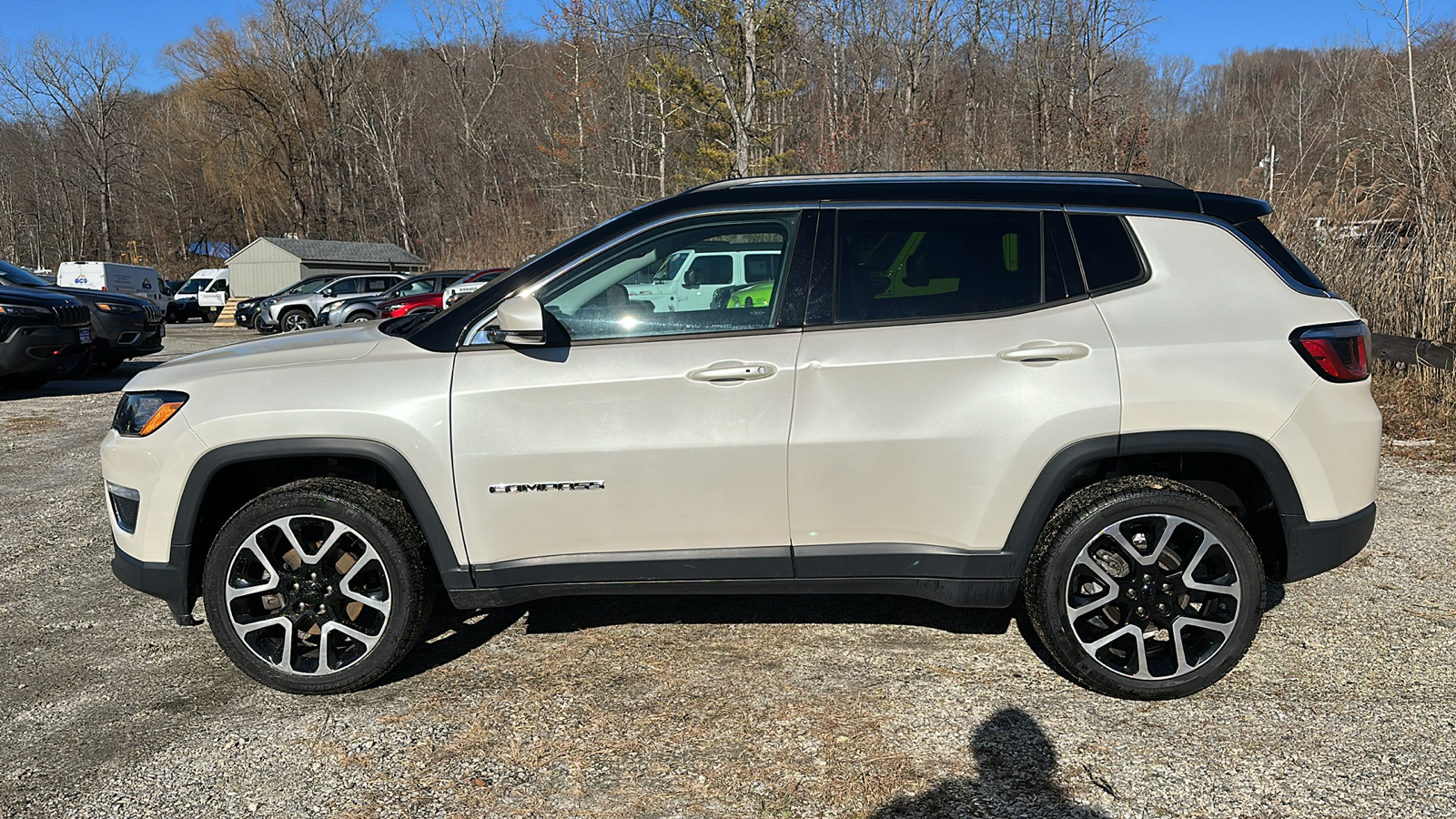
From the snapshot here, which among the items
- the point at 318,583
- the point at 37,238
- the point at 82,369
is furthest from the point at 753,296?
the point at 37,238

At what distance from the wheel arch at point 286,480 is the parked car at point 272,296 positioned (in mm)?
24344

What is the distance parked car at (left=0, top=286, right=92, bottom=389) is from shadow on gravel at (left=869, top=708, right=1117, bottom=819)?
11039 millimetres

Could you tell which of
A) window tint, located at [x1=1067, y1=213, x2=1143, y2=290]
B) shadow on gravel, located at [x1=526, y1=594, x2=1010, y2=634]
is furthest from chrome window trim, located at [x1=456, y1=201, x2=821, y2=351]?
shadow on gravel, located at [x1=526, y1=594, x2=1010, y2=634]

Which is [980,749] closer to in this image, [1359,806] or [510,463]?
[1359,806]

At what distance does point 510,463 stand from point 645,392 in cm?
52

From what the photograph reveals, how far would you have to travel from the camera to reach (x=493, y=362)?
329 cm

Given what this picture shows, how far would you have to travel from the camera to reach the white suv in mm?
3217

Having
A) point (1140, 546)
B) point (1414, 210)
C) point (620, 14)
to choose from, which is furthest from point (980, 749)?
point (620, 14)

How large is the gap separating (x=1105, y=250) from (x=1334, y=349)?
0.82m

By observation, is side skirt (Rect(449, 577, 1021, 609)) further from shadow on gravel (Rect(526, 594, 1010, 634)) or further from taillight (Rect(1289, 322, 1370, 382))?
taillight (Rect(1289, 322, 1370, 382))

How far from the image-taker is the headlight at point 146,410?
11.1 feet

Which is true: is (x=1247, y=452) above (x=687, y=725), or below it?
above

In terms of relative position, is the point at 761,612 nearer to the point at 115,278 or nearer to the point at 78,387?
the point at 78,387

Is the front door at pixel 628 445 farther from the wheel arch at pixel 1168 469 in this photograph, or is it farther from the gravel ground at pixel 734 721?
the wheel arch at pixel 1168 469
